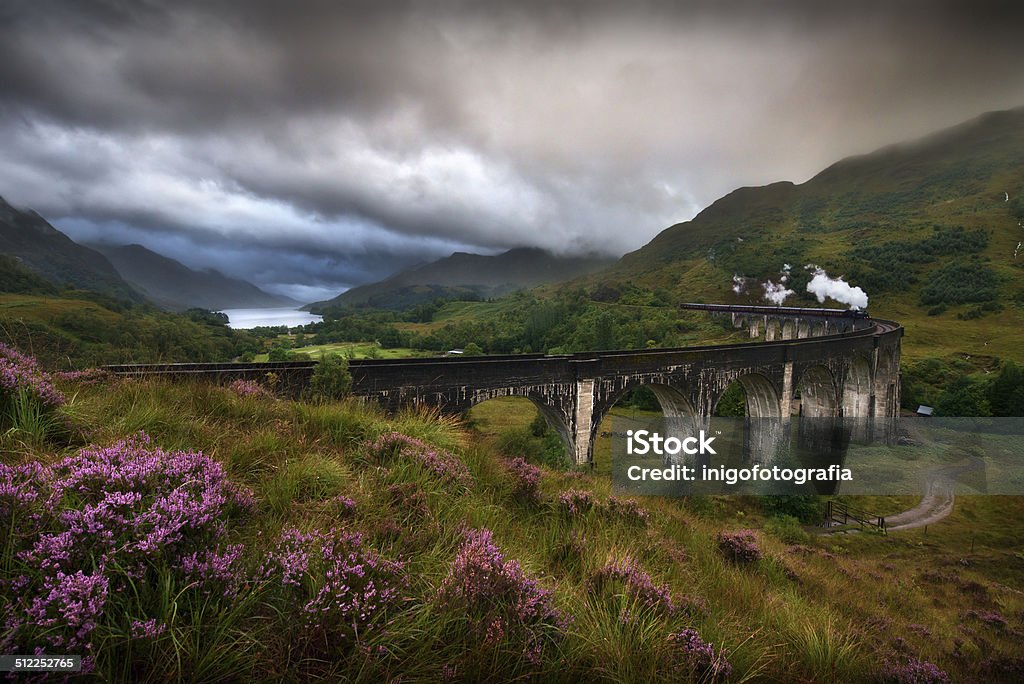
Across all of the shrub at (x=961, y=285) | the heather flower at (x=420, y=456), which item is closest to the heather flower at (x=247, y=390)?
the heather flower at (x=420, y=456)

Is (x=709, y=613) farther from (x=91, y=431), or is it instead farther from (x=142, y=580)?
(x=91, y=431)

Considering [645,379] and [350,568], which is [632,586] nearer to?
[350,568]

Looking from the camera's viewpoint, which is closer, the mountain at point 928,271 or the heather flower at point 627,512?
the heather flower at point 627,512

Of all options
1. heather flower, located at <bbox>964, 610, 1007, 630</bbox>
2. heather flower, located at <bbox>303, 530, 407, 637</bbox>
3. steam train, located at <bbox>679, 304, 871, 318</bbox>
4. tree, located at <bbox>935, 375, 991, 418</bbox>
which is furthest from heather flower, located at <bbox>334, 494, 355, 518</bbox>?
steam train, located at <bbox>679, 304, 871, 318</bbox>

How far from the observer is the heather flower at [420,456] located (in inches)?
189

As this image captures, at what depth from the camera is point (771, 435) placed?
Result: 102 feet

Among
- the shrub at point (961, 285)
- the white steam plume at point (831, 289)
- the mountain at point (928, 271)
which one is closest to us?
the mountain at point (928, 271)

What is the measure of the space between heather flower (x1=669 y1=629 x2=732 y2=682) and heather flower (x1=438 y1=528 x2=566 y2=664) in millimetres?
901

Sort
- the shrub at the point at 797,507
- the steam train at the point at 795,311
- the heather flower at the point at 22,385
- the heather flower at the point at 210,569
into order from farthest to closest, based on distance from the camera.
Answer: the steam train at the point at 795,311, the shrub at the point at 797,507, the heather flower at the point at 22,385, the heather flower at the point at 210,569

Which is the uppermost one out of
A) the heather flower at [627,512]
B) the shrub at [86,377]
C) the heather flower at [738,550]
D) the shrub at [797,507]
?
the shrub at [86,377]

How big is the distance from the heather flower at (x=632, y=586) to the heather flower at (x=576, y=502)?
153 centimetres

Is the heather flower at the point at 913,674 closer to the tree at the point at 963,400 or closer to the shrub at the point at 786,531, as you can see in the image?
the shrub at the point at 786,531

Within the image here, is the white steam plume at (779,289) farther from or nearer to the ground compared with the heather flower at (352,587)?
farther from the ground

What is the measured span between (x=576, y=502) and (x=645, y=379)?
18876mm
